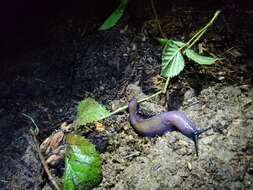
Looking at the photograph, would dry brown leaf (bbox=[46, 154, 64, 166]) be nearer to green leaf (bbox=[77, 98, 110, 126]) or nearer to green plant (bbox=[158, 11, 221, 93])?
green leaf (bbox=[77, 98, 110, 126])

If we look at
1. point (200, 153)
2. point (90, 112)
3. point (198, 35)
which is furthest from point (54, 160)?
point (198, 35)

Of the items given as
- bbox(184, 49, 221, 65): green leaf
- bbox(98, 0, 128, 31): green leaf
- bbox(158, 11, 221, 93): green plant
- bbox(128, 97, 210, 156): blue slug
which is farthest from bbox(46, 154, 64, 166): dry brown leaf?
bbox(184, 49, 221, 65): green leaf

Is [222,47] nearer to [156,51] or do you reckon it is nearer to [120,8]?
[156,51]

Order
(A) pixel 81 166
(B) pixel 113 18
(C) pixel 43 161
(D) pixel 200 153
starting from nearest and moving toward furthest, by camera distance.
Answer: (D) pixel 200 153, (A) pixel 81 166, (C) pixel 43 161, (B) pixel 113 18

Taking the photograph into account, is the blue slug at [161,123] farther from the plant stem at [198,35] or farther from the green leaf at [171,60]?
the plant stem at [198,35]

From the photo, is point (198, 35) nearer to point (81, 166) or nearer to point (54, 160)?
point (81, 166)

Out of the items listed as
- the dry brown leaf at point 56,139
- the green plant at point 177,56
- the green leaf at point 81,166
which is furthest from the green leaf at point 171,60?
the dry brown leaf at point 56,139
